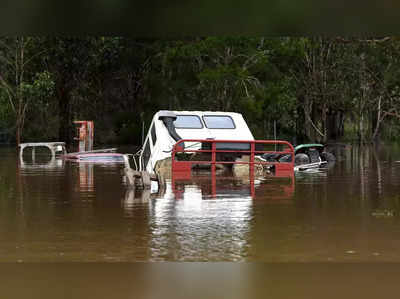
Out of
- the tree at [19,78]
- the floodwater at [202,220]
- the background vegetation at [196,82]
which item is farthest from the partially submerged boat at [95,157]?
the background vegetation at [196,82]

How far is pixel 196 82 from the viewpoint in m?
46.4

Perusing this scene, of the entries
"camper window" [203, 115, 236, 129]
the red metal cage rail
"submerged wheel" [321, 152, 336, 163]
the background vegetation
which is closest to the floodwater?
the red metal cage rail

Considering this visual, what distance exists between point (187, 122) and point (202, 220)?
13861 mm

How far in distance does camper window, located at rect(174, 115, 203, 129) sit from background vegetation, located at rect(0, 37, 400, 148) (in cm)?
1581

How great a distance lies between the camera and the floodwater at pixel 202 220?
9312mm

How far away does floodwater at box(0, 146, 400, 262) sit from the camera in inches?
367

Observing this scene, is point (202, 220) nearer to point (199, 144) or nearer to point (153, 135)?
point (199, 144)

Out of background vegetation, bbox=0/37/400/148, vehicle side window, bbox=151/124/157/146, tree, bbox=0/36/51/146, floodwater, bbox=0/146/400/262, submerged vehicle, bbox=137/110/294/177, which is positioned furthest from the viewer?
background vegetation, bbox=0/37/400/148

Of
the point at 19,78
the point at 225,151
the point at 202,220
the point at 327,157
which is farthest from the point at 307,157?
the point at 19,78

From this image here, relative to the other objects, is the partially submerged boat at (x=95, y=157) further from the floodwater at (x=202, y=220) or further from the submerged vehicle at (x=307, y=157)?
the floodwater at (x=202, y=220)

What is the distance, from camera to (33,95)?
42.7 meters

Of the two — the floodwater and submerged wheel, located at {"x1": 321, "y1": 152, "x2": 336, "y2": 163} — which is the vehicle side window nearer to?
the floodwater
